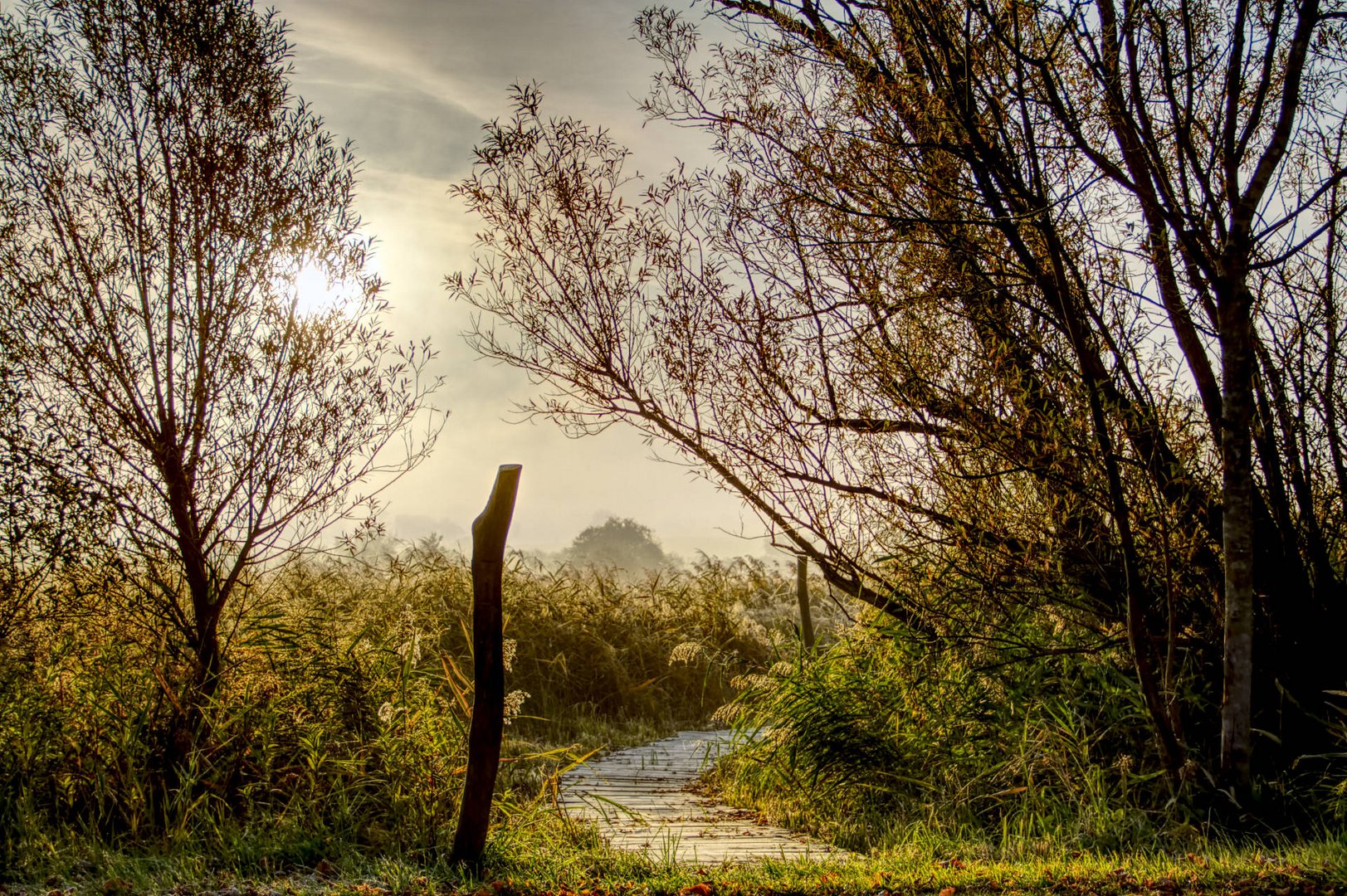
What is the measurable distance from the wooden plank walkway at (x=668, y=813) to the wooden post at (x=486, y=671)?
2.67 ft

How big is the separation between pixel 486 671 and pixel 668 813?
2467 millimetres

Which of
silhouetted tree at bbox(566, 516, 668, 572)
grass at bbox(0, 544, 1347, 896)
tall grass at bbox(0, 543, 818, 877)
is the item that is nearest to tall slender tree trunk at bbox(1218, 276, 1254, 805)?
grass at bbox(0, 544, 1347, 896)

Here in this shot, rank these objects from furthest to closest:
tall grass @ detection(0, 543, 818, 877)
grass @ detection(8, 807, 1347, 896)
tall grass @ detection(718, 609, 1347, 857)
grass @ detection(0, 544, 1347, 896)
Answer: tall grass @ detection(718, 609, 1347, 857) → tall grass @ detection(0, 543, 818, 877) → grass @ detection(0, 544, 1347, 896) → grass @ detection(8, 807, 1347, 896)

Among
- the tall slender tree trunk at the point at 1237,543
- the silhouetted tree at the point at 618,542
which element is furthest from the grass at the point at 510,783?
the silhouetted tree at the point at 618,542

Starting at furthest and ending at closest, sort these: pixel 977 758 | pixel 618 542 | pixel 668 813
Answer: pixel 618 542 → pixel 668 813 → pixel 977 758

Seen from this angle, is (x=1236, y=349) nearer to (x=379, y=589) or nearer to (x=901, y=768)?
(x=901, y=768)

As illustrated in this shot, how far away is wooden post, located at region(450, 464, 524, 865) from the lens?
13.9 ft

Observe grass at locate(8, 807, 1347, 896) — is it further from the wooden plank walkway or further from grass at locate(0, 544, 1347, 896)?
the wooden plank walkway

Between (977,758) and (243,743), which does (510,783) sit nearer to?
(243,743)

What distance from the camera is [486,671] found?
4293 millimetres

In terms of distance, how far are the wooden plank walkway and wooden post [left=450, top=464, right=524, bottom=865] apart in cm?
81

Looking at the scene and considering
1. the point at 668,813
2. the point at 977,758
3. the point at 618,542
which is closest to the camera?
the point at 977,758

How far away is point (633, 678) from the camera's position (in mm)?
11133

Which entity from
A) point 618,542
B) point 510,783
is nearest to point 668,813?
point 510,783
